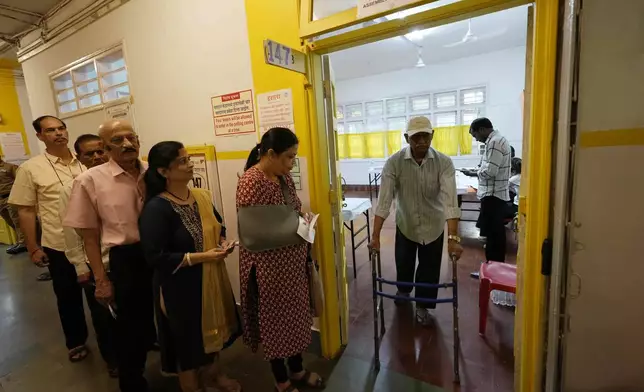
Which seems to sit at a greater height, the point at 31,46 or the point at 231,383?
the point at 31,46

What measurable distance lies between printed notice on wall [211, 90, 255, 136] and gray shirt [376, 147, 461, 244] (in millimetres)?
1050

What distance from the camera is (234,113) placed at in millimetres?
2158

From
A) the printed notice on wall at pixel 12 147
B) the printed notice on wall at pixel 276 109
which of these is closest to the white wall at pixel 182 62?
the printed notice on wall at pixel 276 109

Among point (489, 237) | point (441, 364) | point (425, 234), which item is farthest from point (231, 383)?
point (489, 237)

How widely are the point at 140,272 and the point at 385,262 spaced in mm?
2688

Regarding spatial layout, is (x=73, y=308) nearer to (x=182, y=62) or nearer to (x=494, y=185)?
(x=182, y=62)

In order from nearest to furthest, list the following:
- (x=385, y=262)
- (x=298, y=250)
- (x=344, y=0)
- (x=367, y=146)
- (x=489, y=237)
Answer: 1. (x=298, y=250)
2. (x=344, y=0)
3. (x=489, y=237)
4. (x=385, y=262)
5. (x=367, y=146)

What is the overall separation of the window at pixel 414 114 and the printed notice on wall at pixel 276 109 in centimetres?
568

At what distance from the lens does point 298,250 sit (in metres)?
1.58

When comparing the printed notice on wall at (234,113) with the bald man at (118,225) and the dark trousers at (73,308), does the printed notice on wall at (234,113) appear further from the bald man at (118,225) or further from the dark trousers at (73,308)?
the dark trousers at (73,308)

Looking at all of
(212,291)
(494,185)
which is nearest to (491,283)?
(494,185)

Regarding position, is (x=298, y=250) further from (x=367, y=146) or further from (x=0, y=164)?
(x=367, y=146)

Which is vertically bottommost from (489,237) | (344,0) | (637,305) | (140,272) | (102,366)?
(102,366)

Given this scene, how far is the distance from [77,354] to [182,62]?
238cm
